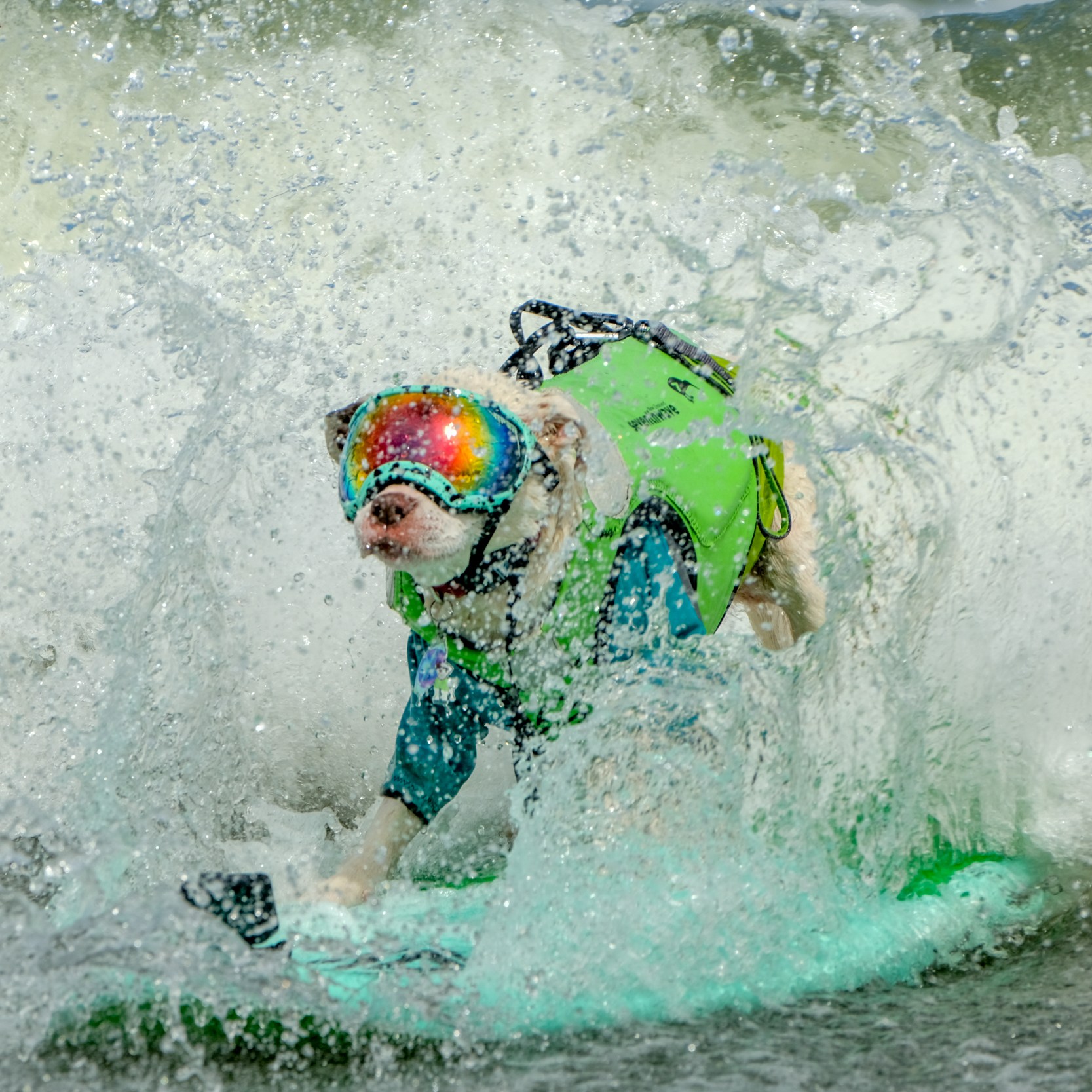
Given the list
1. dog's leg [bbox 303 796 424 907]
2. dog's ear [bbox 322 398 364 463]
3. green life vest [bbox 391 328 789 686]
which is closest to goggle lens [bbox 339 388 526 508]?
dog's ear [bbox 322 398 364 463]

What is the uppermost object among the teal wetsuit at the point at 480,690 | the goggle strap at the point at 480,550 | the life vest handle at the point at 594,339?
the life vest handle at the point at 594,339

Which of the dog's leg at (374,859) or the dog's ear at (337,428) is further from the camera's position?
the dog's leg at (374,859)

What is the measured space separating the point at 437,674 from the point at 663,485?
2.13ft

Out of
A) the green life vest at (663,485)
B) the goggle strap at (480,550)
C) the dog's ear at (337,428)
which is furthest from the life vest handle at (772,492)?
the dog's ear at (337,428)

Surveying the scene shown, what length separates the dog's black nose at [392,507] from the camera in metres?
2.40

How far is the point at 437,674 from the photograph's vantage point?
284 cm

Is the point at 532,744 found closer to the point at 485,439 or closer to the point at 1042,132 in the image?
the point at 485,439

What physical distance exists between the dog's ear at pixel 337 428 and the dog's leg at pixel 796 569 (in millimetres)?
1174

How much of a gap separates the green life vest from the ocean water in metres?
0.15

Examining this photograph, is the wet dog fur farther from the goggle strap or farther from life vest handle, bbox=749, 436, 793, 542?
life vest handle, bbox=749, 436, 793, 542

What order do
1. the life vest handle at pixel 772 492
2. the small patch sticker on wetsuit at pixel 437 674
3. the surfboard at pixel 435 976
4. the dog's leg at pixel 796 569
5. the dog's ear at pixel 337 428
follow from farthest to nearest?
1. the dog's leg at pixel 796 569
2. the life vest handle at pixel 772 492
3. the small patch sticker on wetsuit at pixel 437 674
4. the dog's ear at pixel 337 428
5. the surfboard at pixel 435 976

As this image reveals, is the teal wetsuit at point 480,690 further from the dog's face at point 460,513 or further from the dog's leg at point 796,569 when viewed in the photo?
the dog's leg at point 796,569

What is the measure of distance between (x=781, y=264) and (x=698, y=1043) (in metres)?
2.57

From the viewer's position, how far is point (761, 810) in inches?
119
